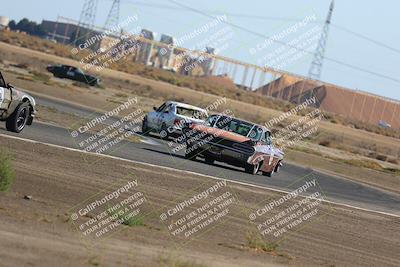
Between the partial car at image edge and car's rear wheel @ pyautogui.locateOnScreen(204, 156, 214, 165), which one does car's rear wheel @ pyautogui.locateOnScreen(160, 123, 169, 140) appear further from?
the partial car at image edge

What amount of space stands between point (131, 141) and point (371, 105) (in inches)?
5521

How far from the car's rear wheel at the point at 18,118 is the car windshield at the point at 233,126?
5.86m

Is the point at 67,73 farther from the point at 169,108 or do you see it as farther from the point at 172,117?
the point at 172,117

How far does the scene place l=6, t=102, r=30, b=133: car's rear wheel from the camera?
Result: 21500 mm

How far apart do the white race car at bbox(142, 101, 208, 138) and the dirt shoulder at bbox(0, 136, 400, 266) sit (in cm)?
1063

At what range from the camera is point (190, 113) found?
1324 inches

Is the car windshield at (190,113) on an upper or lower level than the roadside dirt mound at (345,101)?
lower

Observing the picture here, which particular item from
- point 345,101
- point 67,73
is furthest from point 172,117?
point 345,101

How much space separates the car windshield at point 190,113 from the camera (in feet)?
109

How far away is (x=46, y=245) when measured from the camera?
1048 centimetres

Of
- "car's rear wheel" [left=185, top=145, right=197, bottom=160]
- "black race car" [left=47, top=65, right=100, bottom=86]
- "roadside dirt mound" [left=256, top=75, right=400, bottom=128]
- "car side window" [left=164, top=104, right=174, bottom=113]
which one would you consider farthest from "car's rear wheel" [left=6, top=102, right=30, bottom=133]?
"roadside dirt mound" [left=256, top=75, right=400, bottom=128]

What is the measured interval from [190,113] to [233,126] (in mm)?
7769

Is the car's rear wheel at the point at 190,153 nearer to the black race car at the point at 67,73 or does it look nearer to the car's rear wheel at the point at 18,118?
the car's rear wheel at the point at 18,118

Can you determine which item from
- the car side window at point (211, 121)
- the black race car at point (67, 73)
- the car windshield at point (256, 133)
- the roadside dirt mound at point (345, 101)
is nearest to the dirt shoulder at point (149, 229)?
the car windshield at point (256, 133)
